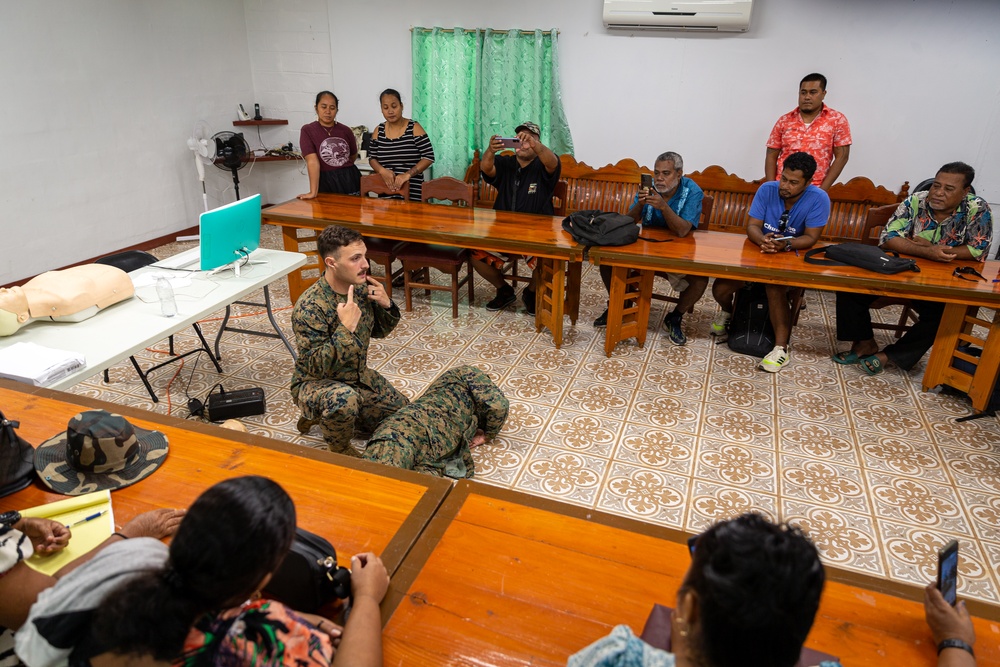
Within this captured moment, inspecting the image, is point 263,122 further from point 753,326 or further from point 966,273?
point 966,273

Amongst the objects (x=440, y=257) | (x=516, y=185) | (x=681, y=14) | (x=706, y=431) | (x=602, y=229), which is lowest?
(x=706, y=431)

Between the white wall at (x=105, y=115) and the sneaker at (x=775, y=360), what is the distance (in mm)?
5259

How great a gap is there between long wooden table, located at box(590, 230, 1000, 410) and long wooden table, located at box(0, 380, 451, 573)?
233 centimetres

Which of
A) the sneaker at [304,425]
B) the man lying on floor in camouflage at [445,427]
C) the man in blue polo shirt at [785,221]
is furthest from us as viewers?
the man in blue polo shirt at [785,221]

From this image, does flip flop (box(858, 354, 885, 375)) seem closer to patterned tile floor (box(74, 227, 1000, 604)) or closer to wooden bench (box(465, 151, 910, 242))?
patterned tile floor (box(74, 227, 1000, 604))

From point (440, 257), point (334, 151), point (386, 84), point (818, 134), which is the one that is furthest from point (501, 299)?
point (386, 84)

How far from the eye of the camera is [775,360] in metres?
3.81

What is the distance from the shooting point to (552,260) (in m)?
3.98

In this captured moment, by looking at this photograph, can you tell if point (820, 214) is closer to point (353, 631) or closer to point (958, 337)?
point (958, 337)

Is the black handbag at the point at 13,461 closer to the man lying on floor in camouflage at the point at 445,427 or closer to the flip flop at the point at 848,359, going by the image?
the man lying on floor in camouflage at the point at 445,427

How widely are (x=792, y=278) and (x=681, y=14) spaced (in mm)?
2740

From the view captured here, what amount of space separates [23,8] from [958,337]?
636 cm

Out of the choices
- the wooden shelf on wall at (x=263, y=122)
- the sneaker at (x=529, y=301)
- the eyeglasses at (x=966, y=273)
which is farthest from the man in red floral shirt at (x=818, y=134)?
the wooden shelf on wall at (x=263, y=122)

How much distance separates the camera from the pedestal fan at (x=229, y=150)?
5789 millimetres
